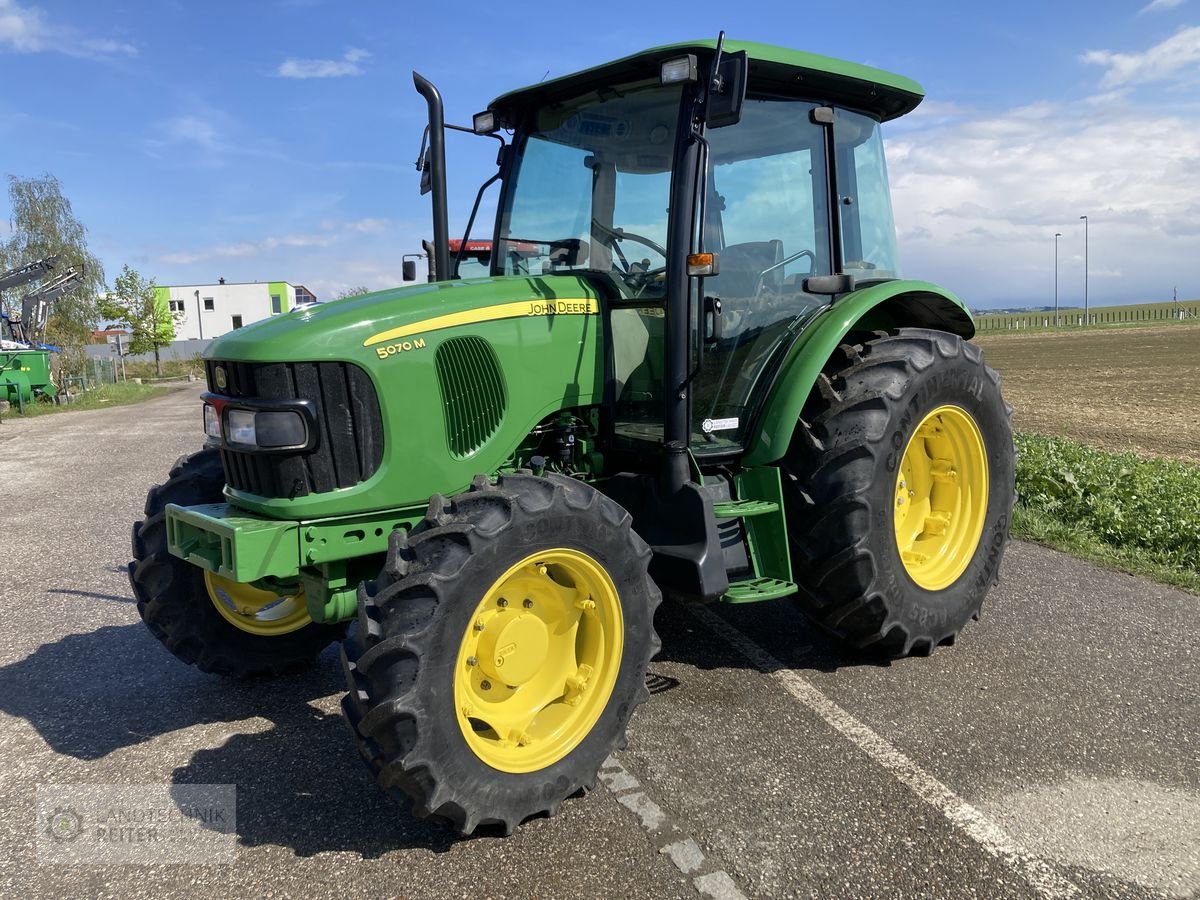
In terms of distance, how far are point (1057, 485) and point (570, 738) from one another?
5189 mm

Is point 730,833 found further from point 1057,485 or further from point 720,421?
point 1057,485

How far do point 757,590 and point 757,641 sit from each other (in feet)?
2.88

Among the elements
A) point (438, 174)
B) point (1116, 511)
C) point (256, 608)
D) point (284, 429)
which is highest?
point (438, 174)

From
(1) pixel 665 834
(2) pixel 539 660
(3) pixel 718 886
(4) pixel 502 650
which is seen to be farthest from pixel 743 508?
(3) pixel 718 886

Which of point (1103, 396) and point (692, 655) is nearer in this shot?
point (692, 655)

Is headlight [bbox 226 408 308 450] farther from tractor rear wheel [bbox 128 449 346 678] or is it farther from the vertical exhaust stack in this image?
the vertical exhaust stack

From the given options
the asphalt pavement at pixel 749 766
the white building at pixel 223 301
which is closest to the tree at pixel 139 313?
the white building at pixel 223 301

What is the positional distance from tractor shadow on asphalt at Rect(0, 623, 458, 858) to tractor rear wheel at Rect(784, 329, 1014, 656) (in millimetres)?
1833

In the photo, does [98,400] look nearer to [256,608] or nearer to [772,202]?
[256,608]

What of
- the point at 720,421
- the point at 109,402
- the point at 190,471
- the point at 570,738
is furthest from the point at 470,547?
the point at 109,402

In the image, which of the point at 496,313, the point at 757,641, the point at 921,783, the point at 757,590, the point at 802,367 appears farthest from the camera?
the point at 757,641

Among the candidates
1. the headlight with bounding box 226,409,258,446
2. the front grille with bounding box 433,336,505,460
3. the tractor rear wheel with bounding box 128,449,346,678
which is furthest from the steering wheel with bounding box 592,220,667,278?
the tractor rear wheel with bounding box 128,449,346,678

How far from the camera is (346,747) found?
332 centimetres

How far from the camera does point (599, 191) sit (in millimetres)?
3895
